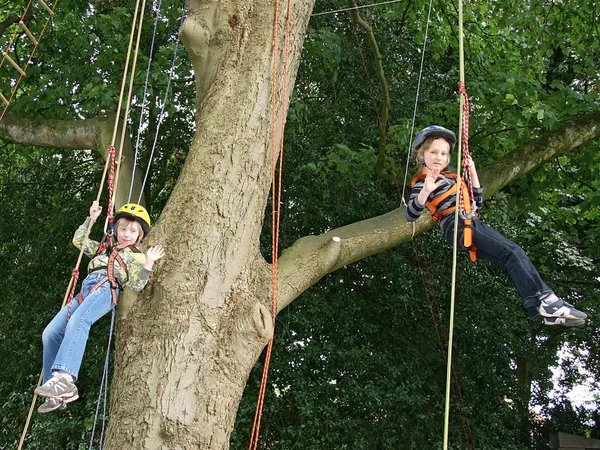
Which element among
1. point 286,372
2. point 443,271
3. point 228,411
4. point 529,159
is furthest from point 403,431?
point 228,411

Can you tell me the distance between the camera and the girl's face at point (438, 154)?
3.75m

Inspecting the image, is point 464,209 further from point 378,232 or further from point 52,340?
point 52,340

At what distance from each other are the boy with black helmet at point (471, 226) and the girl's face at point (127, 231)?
4.62 feet

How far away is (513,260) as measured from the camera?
11.5 ft

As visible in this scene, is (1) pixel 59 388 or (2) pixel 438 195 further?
(2) pixel 438 195

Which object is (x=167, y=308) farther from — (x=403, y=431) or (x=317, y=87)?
(x=317, y=87)

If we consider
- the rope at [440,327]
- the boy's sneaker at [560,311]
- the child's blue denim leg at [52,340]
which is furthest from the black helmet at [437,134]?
the rope at [440,327]

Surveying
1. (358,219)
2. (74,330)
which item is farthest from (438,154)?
(358,219)

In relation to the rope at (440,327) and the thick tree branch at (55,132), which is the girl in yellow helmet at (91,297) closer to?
the thick tree branch at (55,132)

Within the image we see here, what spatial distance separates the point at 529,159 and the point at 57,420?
5097 mm

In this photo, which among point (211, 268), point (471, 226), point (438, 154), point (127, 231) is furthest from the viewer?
point (438, 154)

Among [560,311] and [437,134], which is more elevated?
[437,134]

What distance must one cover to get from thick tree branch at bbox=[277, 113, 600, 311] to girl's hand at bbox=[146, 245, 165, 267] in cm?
82

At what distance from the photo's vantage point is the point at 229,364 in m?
3.22
